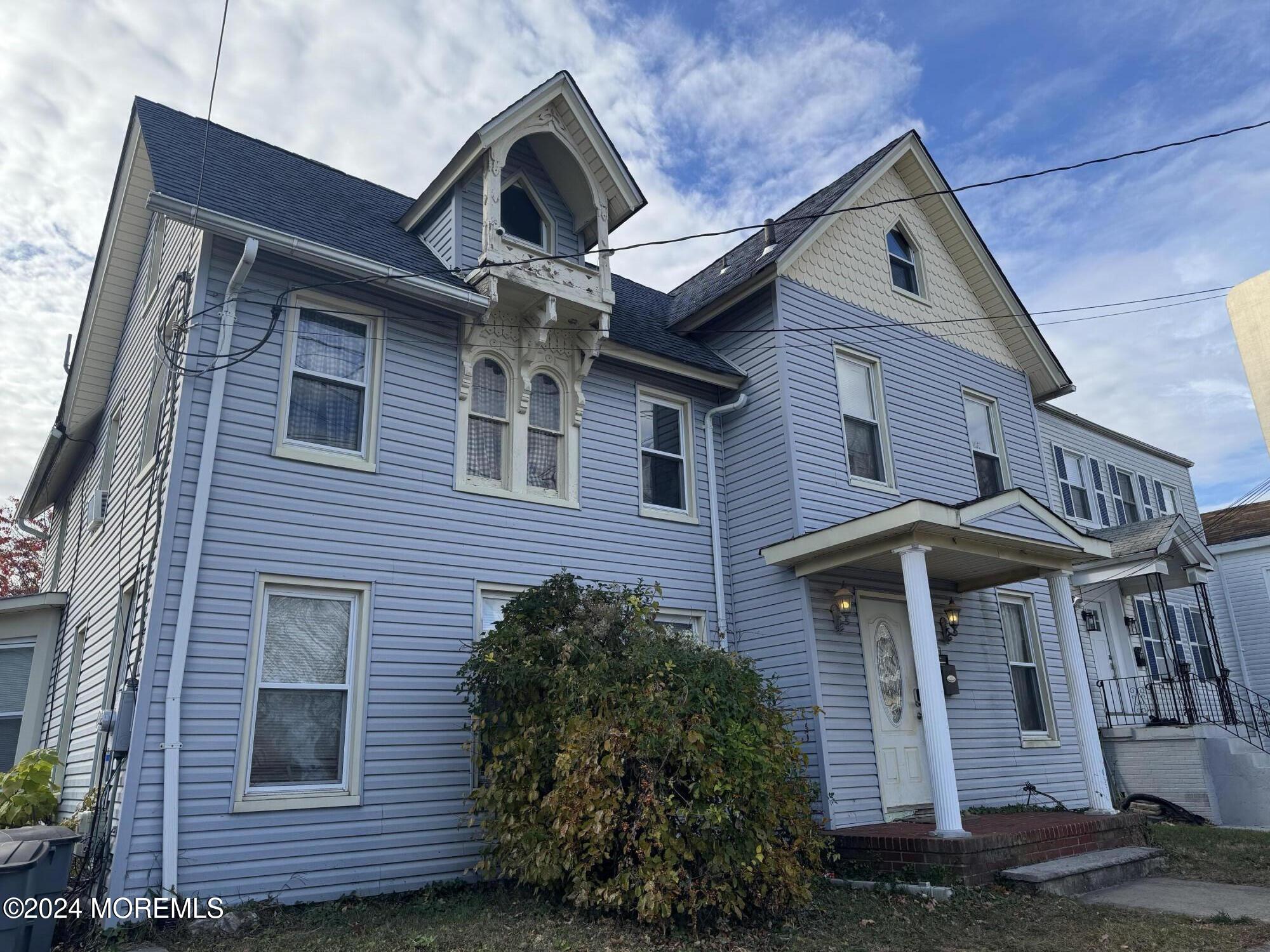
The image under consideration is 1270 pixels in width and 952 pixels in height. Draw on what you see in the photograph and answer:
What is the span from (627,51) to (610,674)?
7.18 m

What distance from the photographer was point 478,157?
924cm

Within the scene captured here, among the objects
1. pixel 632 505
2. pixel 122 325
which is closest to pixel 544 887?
pixel 632 505

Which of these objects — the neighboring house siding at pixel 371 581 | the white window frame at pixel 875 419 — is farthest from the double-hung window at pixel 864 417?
the neighboring house siding at pixel 371 581

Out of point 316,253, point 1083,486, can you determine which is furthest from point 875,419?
point 1083,486

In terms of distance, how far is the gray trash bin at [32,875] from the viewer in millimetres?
5398

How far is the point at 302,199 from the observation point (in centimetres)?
951

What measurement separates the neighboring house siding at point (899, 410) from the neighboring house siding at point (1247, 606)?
12086 millimetres

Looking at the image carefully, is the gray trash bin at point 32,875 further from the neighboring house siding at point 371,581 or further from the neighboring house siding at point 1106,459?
the neighboring house siding at point 1106,459

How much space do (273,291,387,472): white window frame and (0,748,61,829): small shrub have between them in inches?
149

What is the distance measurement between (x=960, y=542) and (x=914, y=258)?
552cm

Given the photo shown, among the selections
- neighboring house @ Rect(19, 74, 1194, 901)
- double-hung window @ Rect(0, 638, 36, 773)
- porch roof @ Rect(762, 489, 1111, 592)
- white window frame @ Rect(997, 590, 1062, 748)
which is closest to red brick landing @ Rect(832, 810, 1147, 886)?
neighboring house @ Rect(19, 74, 1194, 901)

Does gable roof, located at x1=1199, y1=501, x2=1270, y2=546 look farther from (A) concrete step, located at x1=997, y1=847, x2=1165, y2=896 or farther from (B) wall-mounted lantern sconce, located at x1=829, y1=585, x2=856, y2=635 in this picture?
(B) wall-mounted lantern sconce, located at x1=829, y1=585, x2=856, y2=635

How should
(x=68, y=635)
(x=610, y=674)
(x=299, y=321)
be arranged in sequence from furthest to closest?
(x=68, y=635) → (x=299, y=321) → (x=610, y=674)

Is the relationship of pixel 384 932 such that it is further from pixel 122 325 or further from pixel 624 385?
pixel 122 325
